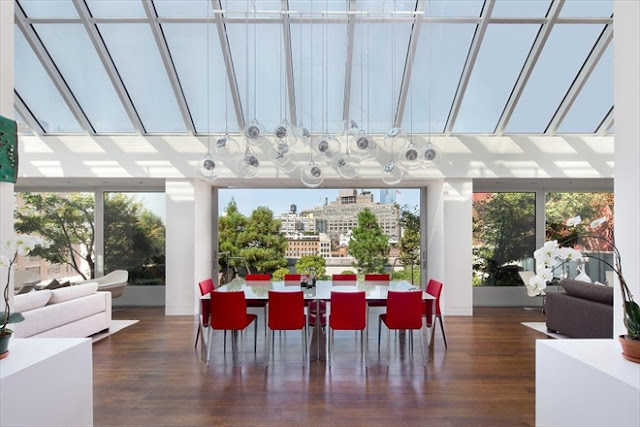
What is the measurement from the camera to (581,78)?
661 centimetres

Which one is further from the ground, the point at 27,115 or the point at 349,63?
the point at 349,63

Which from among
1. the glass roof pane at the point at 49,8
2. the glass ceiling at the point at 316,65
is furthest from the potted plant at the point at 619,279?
the glass roof pane at the point at 49,8

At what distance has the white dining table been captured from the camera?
505 centimetres

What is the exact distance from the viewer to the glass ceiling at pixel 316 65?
579cm

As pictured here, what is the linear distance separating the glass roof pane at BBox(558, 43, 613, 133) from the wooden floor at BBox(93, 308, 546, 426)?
4141 mm

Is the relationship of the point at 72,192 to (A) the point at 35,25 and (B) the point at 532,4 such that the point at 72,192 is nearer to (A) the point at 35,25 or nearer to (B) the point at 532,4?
(A) the point at 35,25

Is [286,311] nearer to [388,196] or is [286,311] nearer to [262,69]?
[262,69]

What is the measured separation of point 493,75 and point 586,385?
5732 millimetres

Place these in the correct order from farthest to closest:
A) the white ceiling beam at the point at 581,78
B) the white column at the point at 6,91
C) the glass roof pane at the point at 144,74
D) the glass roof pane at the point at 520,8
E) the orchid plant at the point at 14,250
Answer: the glass roof pane at the point at 144,74
the white ceiling beam at the point at 581,78
the glass roof pane at the point at 520,8
the white column at the point at 6,91
the orchid plant at the point at 14,250

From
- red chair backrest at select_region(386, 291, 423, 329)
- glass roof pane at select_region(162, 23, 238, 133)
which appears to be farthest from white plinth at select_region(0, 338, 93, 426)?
glass roof pane at select_region(162, 23, 238, 133)

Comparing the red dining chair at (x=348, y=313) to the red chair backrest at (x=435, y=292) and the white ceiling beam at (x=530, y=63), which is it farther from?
the white ceiling beam at (x=530, y=63)

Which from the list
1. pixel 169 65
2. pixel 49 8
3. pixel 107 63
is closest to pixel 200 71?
Result: pixel 169 65

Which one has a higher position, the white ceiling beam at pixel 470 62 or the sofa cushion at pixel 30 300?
the white ceiling beam at pixel 470 62

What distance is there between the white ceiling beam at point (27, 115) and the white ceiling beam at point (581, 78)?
30.0 feet
